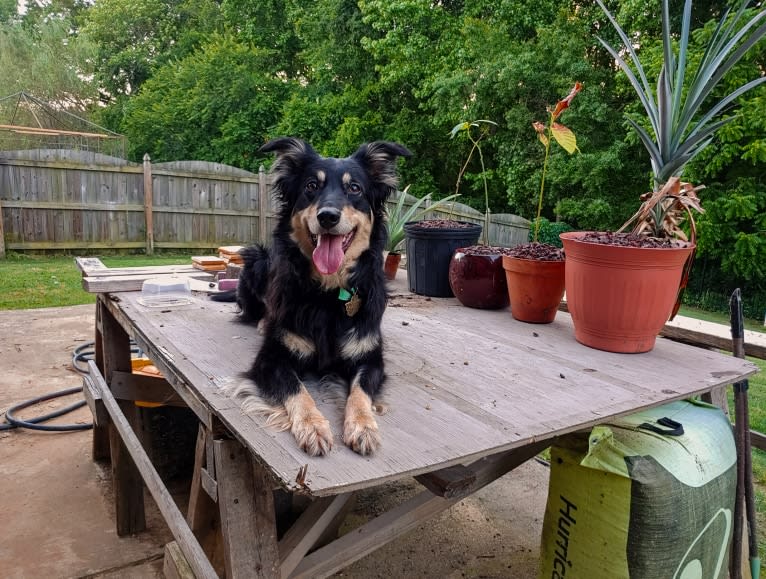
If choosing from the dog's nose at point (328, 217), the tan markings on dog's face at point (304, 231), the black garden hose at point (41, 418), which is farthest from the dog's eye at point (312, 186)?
the black garden hose at point (41, 418)

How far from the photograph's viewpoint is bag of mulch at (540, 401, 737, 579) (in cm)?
163

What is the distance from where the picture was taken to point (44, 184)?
10.2 m

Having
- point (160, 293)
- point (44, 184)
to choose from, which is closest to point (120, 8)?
point (44, 184)

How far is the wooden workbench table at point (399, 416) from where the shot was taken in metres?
1.28

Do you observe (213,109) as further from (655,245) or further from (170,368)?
(655,245)

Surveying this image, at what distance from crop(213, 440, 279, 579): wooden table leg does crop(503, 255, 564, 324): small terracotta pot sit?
1.46 meters

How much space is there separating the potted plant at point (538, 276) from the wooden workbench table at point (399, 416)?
75 millimetres

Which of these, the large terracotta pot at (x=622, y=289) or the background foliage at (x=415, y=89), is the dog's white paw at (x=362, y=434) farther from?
the background foliage at (x=415, y=89)

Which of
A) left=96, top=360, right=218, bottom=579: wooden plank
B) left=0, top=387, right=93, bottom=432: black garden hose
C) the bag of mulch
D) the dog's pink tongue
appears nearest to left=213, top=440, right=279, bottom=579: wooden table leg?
left=96, top=360, right=218, bottom=579: wooden plank

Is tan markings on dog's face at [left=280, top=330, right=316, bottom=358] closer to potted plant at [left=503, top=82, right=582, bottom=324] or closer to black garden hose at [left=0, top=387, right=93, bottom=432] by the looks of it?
potted plant at [left=503, top=82, right=582, bottom=324]

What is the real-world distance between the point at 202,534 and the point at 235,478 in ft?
2.06

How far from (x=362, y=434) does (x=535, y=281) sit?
1352 millimetres

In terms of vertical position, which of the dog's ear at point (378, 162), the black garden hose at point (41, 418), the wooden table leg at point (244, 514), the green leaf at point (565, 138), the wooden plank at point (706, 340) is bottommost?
the black garden hose at point (41, 418)

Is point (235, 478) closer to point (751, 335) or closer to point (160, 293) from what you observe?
point (160, 293)
